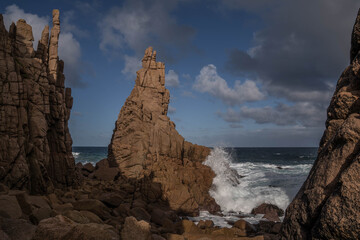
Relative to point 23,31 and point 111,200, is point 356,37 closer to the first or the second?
point 111,200

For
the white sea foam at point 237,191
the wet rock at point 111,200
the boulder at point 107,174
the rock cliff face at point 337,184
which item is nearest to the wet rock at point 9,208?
the rock cliff face at point 337,184

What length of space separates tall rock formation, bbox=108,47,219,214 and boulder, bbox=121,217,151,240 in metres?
16.0

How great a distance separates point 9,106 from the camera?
52.8 ft

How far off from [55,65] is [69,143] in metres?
6.64

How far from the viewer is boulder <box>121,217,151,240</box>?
8.50m

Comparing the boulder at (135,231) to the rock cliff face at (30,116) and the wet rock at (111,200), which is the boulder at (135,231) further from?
the rock cliff face at (30,116)

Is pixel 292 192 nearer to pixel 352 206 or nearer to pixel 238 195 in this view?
pixel 238 195

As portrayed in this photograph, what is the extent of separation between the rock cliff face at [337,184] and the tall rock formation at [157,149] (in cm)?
2099

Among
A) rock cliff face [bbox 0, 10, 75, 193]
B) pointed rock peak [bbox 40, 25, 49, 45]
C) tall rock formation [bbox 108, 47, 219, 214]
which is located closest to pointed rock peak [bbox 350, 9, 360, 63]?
rock cliff face [bbox 0, 10, 75, 193]

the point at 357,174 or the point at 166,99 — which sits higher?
the point at 166,99

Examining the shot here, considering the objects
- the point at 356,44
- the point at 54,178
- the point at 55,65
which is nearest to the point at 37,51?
the point at 55,65

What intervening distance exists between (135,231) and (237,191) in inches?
1022

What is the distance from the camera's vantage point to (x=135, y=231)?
8.66 metres

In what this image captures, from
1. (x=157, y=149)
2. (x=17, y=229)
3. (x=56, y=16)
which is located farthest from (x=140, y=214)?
(x=56, y=16)
